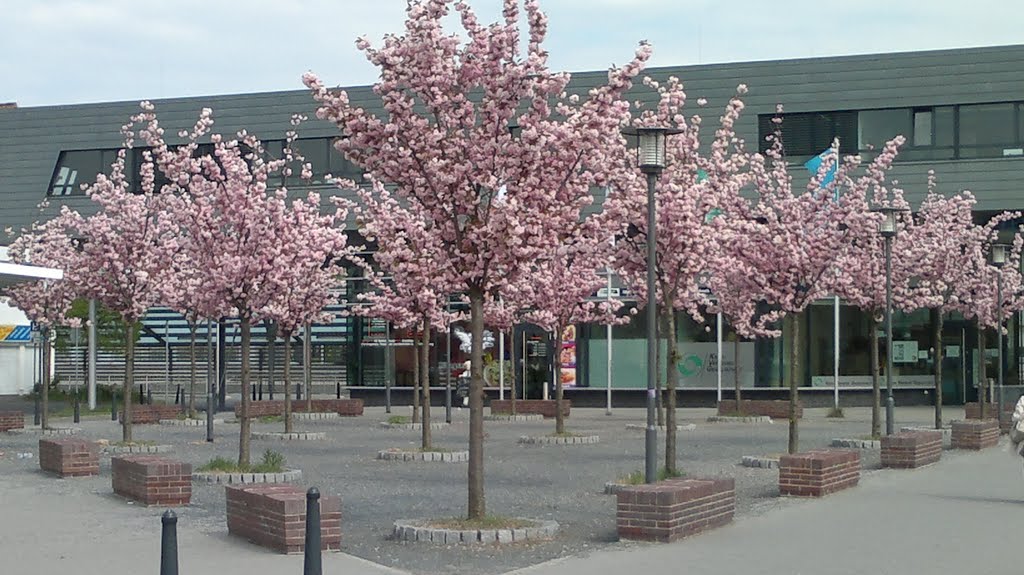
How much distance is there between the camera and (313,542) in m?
8.99

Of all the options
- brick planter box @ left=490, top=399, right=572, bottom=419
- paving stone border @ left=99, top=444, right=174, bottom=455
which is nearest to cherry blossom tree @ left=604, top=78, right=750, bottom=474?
paving stone border @ left=99, top=444, right=174, bottom=455

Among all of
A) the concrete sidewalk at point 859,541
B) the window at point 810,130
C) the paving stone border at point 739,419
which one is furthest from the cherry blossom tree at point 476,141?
the window at point 810,130

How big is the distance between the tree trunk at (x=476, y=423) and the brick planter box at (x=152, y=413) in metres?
21.9

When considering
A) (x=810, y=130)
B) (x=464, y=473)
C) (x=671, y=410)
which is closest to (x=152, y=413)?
(x=464, y=473)

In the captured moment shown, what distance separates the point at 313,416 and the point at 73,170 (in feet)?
70.3

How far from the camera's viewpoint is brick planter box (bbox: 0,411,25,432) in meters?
31.5

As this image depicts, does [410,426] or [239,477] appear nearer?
[239,477]

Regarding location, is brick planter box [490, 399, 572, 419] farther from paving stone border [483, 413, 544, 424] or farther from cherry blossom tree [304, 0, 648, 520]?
cherry blossom tree [304, 0, 648, 520]

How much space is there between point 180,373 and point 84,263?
3428 centimetres

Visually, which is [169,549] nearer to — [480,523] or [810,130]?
[480,523]

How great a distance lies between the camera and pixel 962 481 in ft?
66.0

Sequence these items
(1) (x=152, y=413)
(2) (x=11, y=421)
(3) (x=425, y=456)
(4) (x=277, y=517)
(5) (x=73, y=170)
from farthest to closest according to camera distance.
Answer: (5) (x=73, y=170)
(1) (x=152, y=413)
(2) (x=11, y=421)
(3) (x=425, y=456)
(4) (x=277, y=517)

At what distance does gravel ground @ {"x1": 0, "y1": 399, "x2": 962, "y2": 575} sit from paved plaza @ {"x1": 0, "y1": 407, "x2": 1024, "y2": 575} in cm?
4

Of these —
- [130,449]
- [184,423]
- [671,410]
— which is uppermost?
[671,410]
